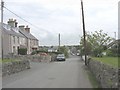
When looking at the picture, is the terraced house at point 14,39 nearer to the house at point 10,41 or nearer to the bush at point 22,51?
the house at point 10,41

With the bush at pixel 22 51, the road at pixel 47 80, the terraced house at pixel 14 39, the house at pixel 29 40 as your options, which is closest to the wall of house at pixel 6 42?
the terraced house at pixel 14 39

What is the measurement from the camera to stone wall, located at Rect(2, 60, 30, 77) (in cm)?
2151

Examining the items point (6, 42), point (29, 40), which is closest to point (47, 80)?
point (6, 42)

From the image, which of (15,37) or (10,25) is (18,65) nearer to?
(15,37)

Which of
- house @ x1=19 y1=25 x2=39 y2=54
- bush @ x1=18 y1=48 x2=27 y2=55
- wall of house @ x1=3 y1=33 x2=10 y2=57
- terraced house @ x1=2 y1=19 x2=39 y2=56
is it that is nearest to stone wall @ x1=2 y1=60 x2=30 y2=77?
terraced house @ x1=2 y1=19 x2=39 y2=56

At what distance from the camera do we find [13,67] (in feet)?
78.7

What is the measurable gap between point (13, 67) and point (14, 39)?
136 feet

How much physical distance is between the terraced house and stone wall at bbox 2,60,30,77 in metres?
29.4

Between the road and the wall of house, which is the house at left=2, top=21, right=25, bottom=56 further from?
the road

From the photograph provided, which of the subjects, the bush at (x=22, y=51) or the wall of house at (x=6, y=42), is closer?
the wall of house at (x=6, y=42)

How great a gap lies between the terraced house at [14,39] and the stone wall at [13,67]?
2935 centimetres

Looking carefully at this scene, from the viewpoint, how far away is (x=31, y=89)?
1357 centimetres

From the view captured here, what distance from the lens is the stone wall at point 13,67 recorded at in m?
21.5

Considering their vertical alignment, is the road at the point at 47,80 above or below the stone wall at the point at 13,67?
below
